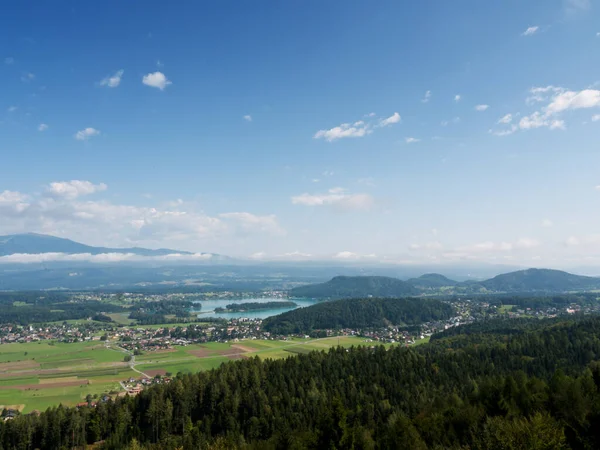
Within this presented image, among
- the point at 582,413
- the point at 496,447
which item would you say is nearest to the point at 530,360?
the point at 582,413

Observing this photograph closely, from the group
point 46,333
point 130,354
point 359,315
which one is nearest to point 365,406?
point 130,354

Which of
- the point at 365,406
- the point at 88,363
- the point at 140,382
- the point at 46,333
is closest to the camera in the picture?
the point at 365,406

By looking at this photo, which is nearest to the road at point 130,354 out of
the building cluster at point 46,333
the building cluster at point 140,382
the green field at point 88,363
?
the green field at point 88,363

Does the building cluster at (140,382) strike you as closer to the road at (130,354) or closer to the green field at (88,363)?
the green field at (88,363)

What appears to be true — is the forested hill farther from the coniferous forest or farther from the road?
the coniferous forest

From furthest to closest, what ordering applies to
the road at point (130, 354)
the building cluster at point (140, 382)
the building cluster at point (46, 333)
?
the building cluster at point (46, 333) → the road at point (130, 354) → the building cluster at point (140, 382)

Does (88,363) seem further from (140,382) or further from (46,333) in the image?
(46,333)

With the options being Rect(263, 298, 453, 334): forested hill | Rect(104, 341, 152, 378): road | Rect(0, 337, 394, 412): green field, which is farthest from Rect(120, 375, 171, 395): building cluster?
Rect(263, 298, 453, 334): forested hill
